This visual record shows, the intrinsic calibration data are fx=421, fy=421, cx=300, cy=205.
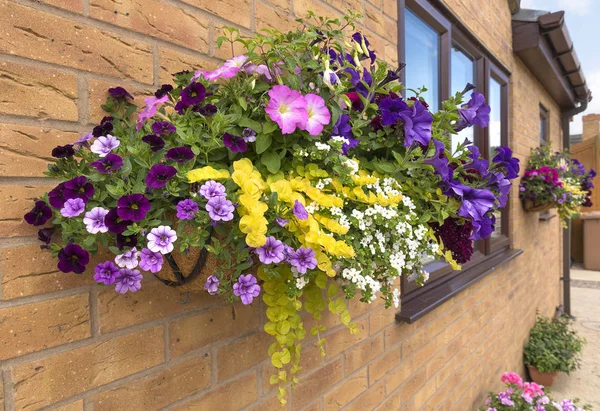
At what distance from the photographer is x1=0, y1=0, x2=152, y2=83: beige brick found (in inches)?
31.5

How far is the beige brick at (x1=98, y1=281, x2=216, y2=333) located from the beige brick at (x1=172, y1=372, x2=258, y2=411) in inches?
9.9

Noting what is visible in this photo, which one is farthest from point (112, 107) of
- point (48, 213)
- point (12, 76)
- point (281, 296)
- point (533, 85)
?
point (533, 85)

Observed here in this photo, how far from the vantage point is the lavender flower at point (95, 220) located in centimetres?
69

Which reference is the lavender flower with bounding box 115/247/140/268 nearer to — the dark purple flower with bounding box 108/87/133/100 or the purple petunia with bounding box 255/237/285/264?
the purple petunia with bounding box 255/237/285/264

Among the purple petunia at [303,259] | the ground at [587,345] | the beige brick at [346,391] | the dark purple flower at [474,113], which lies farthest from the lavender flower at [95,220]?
the ground at [587,345]

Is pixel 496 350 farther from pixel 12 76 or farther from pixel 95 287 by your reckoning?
pixel 12 76

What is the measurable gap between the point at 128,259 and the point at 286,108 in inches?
16.1

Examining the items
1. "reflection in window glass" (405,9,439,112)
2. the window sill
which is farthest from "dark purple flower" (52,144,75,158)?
"reflection in window glass" (405,9,439,112)

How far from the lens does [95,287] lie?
3.01 ft

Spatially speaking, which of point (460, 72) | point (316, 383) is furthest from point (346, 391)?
point (460, 72)

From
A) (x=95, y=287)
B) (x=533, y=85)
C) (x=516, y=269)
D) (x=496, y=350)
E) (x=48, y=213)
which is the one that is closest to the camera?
(x=48, y=213)

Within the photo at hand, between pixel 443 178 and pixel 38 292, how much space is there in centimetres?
94

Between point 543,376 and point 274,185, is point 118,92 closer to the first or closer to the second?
point 274,185

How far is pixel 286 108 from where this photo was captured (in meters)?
0.84
